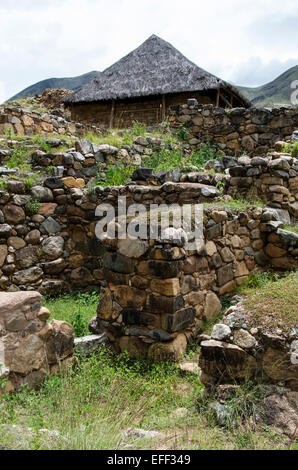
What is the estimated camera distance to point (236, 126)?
8539mm

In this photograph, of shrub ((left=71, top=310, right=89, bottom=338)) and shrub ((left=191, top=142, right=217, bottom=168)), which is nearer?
shrub ((left=71, top=310, right=89, bottom=338))

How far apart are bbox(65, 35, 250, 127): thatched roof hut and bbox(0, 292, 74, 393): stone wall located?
10698mm

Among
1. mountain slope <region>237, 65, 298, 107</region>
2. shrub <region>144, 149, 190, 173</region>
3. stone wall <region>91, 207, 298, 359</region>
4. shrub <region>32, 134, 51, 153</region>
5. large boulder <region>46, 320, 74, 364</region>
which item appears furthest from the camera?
mountain slope <region>237, 65, 298, 107</region>

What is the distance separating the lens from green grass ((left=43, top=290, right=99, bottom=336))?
425 cm

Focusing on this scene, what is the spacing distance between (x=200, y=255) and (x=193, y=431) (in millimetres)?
1890

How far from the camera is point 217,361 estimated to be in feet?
8.73

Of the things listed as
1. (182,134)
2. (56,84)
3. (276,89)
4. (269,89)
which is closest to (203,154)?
(182,134)

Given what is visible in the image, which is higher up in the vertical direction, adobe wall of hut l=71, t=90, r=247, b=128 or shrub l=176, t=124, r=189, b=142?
adobe wall of hut l=71, t=90, r=247, b=128

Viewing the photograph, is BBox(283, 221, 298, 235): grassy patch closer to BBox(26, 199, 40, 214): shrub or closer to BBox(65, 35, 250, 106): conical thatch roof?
BBox(26, 199, 40, 214): shrub

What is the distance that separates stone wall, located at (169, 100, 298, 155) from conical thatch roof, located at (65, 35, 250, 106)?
368cm

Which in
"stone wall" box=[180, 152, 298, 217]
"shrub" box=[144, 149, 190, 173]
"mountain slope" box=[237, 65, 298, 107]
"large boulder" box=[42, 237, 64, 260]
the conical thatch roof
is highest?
"mountain slope" box=[237, 65, 298, 107]

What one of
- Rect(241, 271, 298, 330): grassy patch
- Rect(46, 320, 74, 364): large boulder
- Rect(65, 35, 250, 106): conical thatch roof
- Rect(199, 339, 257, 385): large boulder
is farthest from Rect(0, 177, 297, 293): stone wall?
Rect(65, 35, 250, 106): conical thatch roof

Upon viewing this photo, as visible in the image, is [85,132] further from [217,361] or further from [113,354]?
[217,361]

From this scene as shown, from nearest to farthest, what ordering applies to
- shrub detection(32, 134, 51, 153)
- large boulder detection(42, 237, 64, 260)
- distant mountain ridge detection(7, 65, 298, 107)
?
large boulder detection(42, 237, 64, 260) → shrub detection(32, 134, 51, 153) → distant mountain ridge detection(7, 65, 298, 107)
